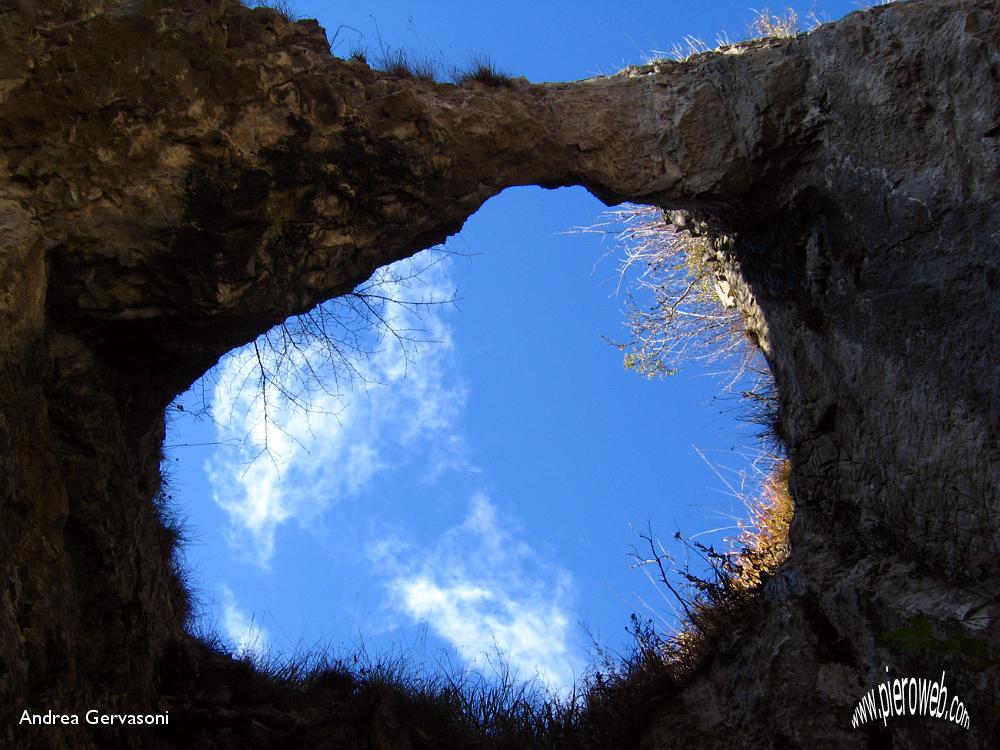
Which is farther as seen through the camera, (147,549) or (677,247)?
(677,247)

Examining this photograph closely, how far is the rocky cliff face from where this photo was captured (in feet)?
11.9

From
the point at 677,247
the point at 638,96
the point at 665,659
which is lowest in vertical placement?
the point at 665,659

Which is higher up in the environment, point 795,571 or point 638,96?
point 638,96

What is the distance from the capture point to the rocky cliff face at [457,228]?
3623 mm

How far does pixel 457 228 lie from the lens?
4.80 meters

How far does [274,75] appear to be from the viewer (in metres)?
4.06

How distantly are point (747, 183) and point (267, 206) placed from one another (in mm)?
2650

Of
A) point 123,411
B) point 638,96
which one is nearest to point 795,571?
point 638,96

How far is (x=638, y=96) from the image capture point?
5.00 m

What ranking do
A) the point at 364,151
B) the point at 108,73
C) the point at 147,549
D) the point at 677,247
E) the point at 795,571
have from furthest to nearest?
the point at 677,247 → the point at 795,571 → the point at 147,549 → the point at 364,151 → the point at 108,73

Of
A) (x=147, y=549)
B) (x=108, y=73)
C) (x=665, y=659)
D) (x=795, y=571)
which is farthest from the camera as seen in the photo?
(x=665, y=659)

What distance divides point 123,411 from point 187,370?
0.37 metres

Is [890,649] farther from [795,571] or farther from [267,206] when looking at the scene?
[267,206]

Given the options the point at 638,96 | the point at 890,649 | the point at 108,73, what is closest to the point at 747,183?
the point at 638,96
